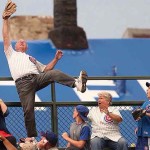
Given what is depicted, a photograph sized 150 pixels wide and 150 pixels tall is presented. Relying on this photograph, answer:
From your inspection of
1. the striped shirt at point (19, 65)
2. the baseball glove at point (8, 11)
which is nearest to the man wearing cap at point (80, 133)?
the striped shirt at point (19, 65)

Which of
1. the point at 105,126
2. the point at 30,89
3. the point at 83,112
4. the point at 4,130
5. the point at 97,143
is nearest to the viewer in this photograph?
the point at 4,130

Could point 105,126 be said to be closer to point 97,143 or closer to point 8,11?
point 97,143

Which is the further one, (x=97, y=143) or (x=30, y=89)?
(x=30, y=89)

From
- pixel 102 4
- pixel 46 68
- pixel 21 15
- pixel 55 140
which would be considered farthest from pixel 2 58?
pixel 55 140

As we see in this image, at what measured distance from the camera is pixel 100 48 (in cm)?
2402

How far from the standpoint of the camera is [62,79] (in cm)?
1439

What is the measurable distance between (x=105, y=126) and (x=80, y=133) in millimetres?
575

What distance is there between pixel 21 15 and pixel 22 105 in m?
9.81

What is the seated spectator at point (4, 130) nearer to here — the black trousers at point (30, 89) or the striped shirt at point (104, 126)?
the black trousers at point (30, 89)

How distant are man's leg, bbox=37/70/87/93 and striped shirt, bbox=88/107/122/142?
47 cm

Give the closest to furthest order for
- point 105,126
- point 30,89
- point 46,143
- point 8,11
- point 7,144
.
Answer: point 46,143 < point 7,144 < point 105,126 < point 30,89 < point 8,11

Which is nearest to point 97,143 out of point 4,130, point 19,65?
point 4,130

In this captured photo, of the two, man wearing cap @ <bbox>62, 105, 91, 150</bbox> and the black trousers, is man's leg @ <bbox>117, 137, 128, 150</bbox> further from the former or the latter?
the black trousers

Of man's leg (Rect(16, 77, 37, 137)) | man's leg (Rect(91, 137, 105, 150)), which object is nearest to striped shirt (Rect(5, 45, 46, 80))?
man's leg (Rect(16, 77, 37, 137))
